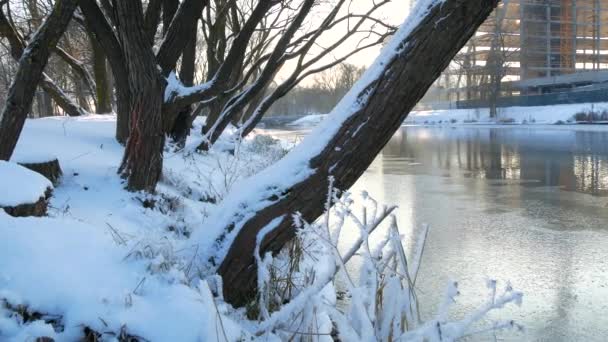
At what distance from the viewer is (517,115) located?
155 ft

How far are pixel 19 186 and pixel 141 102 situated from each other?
88.9 inches

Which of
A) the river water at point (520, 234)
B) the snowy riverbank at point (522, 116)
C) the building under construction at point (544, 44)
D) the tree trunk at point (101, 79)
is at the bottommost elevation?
the river water at point (520, 234)

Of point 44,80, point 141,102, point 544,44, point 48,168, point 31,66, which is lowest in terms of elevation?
point 48,168

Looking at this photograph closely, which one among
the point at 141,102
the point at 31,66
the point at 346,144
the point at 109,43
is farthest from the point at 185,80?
the point at 346,144

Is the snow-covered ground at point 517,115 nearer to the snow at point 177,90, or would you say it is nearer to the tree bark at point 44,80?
the tree bark at point 44,80

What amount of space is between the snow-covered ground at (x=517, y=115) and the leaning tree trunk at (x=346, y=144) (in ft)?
131

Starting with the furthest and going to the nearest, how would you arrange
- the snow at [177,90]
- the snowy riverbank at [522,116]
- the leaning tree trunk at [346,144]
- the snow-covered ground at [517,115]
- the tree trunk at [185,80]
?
1. the snow-covered ground at [517,115]
2. the snowy riverbank at [522,116]
3. the tree trunk at [185,80]
4. the snow at [177,90]
5. the leaning tree trunk at [346,144]

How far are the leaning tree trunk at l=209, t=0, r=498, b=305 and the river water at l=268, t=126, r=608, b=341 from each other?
122cm

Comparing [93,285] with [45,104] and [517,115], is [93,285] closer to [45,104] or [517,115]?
[45,104]

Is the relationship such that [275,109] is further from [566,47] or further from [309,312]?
[309,312]

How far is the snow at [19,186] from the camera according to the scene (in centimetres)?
320

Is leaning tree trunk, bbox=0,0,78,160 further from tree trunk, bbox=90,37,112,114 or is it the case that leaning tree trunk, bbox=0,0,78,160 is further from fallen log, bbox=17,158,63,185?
tree trunk, bbox=90,37,112,114

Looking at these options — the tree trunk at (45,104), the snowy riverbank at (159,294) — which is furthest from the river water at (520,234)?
the tree trunk at (45,104)

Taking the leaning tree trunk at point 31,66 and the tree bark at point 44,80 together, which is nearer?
the leaning tree trunk at point 31,66
